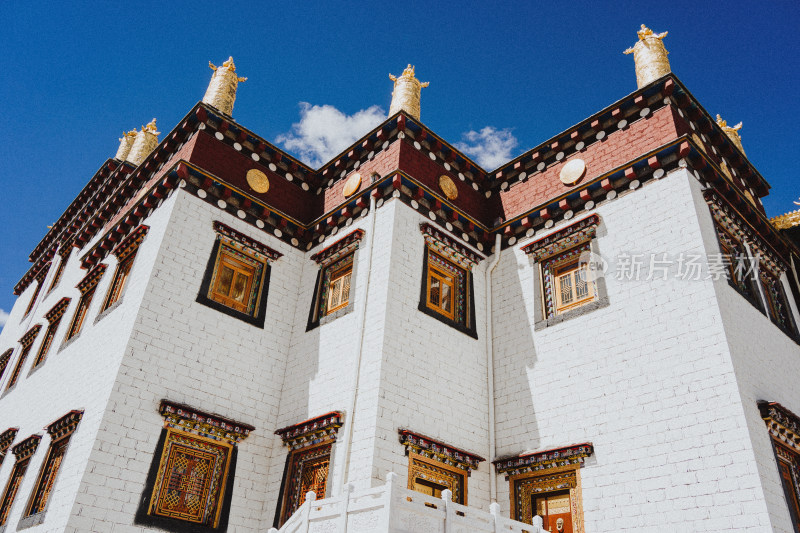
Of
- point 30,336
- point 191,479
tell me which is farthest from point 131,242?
point 30,336

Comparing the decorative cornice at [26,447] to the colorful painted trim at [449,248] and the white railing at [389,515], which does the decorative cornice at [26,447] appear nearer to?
the white railing at [389,515]

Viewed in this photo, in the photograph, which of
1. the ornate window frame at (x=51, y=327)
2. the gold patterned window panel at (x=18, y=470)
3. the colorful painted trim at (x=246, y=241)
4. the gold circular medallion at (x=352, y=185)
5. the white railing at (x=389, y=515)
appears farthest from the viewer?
the ornate window frame at (x=51, y=327)

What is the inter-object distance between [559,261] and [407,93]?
4795mm

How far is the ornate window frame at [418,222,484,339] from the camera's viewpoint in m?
10.8

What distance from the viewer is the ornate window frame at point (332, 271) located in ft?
35.7

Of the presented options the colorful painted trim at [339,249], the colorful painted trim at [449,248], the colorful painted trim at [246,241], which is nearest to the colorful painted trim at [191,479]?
the colorful painted trim at [246,241]

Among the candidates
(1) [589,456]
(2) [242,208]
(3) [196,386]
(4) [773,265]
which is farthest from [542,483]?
(2) [242,208]

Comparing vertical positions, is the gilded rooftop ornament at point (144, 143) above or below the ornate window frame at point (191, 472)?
above

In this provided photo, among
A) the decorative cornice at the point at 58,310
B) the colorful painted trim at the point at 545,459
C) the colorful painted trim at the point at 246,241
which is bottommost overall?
the colorful painted trim at the point at 545,459

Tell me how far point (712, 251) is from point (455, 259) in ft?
14.3

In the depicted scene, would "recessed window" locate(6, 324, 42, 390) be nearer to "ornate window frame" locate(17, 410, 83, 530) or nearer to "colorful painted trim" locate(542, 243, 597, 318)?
"ornate window frame" locate(17, 410, 83, 530)

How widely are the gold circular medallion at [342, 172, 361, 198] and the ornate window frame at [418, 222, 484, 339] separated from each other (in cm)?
181

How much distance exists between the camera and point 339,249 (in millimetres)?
11562

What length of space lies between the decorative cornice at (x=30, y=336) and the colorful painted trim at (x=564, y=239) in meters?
11.7
